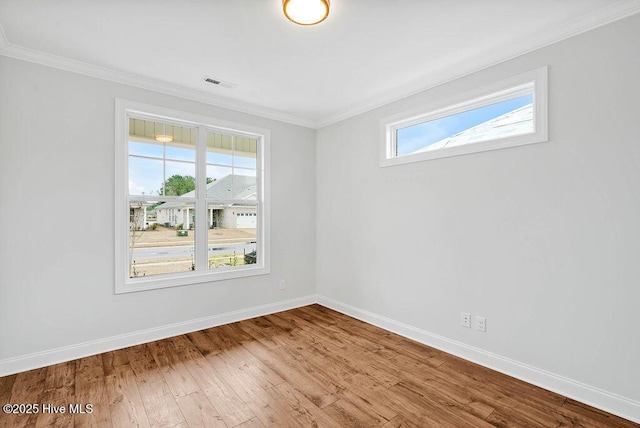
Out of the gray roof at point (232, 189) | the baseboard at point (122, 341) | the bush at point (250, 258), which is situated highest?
the gray roof at point (232, 189)

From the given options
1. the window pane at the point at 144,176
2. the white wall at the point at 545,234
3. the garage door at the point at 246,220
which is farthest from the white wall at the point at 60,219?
the white wall at the point at 545,234

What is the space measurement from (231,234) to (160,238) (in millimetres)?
827

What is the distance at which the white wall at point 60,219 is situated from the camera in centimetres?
250

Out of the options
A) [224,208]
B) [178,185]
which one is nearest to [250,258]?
[224,208]

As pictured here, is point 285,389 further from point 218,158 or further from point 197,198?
point 218,158

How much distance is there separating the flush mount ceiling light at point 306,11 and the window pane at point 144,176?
2213 mm

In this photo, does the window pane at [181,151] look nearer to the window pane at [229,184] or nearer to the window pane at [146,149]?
the window pane at [146,149]

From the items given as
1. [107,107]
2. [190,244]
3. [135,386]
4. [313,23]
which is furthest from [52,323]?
[313,23]

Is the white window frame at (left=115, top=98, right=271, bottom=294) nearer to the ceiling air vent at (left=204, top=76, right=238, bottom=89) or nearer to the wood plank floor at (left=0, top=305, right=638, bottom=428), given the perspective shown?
the ceiling air vent at (left=204, top=76, right=238, bottom=89)

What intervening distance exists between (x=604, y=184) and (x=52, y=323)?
4.50m

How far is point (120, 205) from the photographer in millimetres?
2961

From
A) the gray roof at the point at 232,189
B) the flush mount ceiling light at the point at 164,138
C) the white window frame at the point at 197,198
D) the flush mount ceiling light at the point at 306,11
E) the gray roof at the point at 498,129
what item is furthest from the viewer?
the gray roof at the point at 232,189

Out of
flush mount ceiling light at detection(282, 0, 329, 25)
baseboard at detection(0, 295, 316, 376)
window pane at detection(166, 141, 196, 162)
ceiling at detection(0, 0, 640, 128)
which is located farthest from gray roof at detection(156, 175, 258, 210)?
flush mount ceiling light at detection(282, 0, 329, 25)

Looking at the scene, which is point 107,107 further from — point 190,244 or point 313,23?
point 313,23
